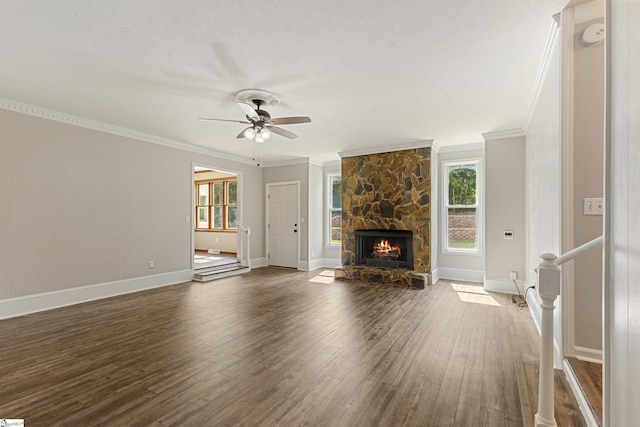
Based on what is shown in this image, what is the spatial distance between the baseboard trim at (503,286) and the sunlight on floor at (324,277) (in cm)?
289

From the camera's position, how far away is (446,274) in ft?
20.3

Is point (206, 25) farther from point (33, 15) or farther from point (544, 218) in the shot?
point (544, 218)

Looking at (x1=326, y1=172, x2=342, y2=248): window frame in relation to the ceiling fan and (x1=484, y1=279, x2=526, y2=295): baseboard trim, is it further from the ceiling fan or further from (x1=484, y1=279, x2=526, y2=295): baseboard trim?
the ceiling fan

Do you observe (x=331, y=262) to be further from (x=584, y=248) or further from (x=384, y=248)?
(x=584, y=248)


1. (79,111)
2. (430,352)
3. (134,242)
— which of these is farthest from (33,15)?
(430,352)

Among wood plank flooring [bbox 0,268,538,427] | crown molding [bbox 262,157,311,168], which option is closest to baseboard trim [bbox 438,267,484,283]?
wood plank flooring [bbox 0,268,538,427]

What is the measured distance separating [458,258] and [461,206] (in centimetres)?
107

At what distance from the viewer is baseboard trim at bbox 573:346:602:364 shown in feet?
7.47

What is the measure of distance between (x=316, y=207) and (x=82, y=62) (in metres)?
5.43

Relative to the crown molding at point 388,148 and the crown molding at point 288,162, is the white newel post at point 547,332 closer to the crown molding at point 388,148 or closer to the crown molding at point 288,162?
the crown molding at point 388,148

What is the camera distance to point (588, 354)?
2.30 meters

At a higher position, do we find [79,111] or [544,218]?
[79,111]

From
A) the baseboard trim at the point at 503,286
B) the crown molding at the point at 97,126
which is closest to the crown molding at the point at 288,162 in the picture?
the crown molding at the point at 97,126

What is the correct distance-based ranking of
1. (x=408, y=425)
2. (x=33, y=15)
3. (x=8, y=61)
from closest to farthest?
(x=408, y=425) → (x=33, y=15) → (x=8, y=61)
